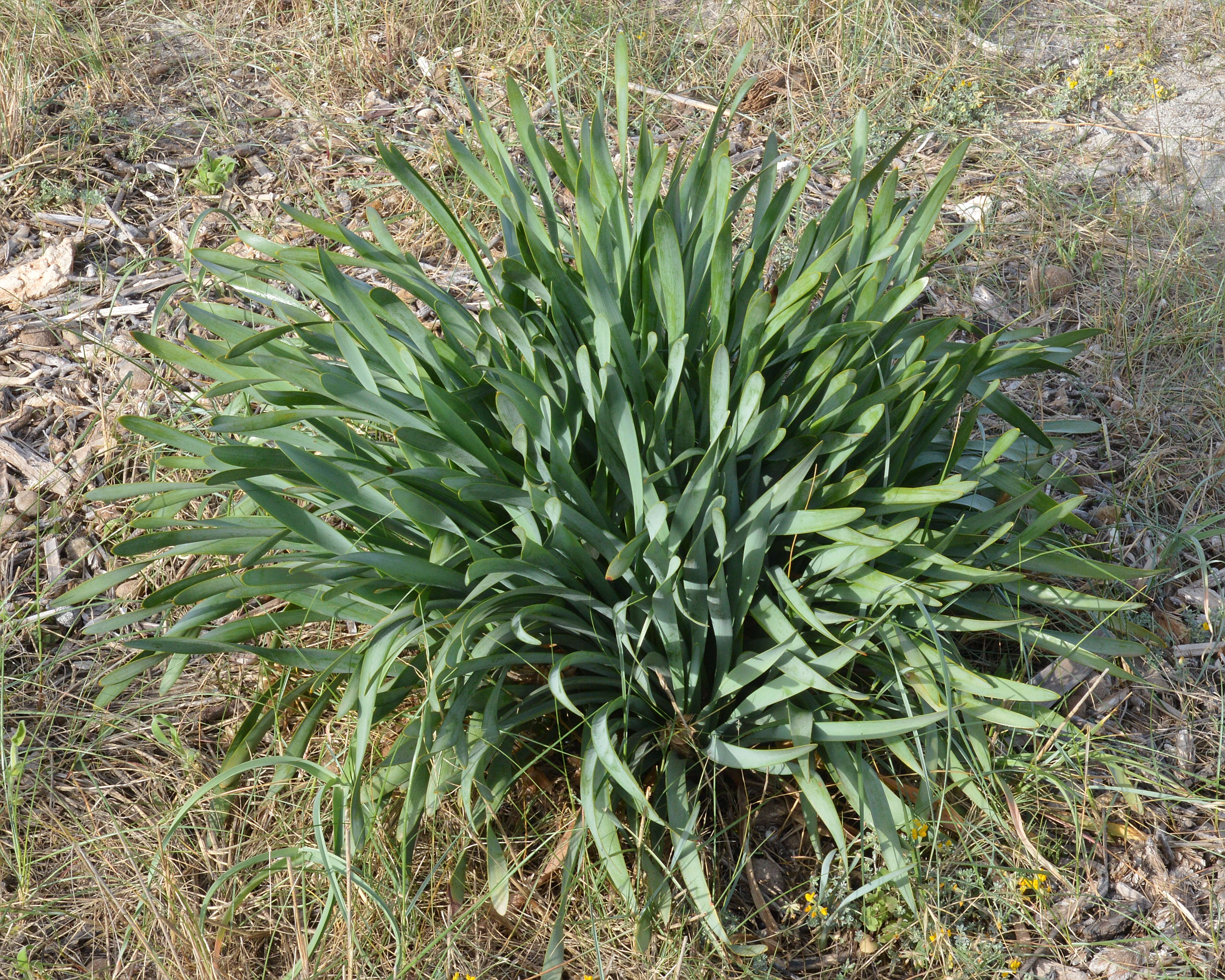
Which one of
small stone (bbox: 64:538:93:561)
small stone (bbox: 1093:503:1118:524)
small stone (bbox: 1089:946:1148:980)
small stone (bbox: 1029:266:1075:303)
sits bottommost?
small stone (bbox: 64:538:93:561)

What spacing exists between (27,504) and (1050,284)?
9.40 ft

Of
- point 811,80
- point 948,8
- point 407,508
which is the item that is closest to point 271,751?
point 407,508

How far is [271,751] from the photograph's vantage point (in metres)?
1.96

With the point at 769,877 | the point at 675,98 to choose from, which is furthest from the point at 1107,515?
the point at 675,98

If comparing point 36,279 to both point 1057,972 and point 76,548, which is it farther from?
point 1057,972

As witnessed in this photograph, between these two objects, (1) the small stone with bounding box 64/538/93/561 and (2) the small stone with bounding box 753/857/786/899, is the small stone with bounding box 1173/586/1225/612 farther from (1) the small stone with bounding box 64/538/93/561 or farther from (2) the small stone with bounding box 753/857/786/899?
(1) the small stone with bounding box 64/538/93/561

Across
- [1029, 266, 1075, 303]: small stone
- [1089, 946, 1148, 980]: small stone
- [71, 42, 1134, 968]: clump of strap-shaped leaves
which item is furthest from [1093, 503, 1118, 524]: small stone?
[1089, 946, 1148, 980]: small stone

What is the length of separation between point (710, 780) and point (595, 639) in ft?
1.09

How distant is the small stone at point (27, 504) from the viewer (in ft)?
7.99

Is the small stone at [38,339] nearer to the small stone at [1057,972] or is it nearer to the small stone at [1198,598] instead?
the small stone at [1057,972]

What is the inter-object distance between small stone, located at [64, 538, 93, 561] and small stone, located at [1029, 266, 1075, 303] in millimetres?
2660

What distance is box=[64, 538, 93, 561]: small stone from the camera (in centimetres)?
238

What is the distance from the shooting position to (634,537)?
5.82 feet

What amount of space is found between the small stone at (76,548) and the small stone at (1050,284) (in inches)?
105
